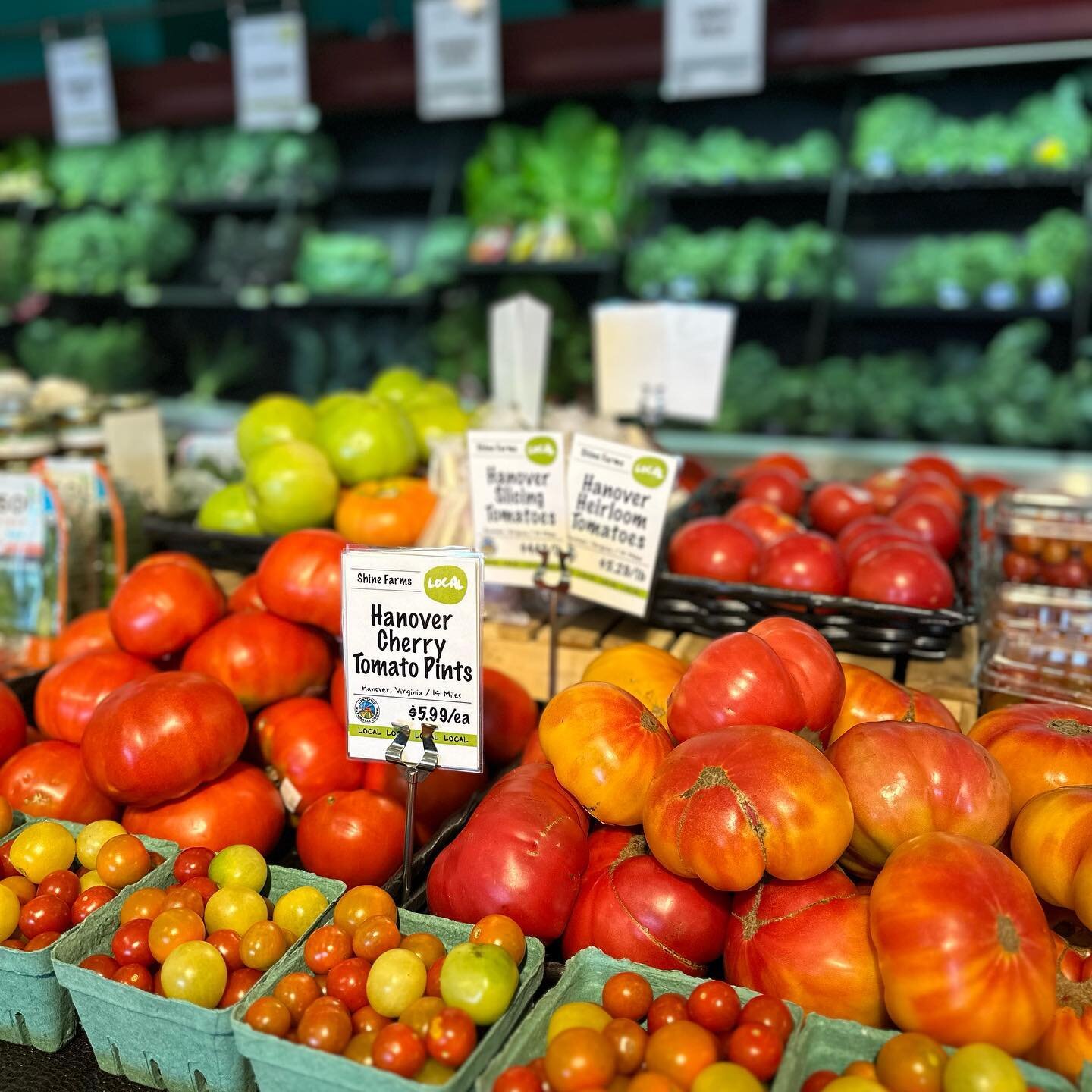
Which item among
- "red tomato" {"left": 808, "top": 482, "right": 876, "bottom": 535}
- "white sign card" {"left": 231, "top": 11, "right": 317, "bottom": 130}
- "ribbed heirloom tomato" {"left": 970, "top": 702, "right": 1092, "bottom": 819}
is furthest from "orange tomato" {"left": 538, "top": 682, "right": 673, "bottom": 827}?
"white sign card" {"left": 231, "top": 11, "right": 317, "bottom": 130}

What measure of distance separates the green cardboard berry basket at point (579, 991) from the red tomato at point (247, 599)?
0.85m

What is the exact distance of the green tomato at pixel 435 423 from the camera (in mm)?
2307

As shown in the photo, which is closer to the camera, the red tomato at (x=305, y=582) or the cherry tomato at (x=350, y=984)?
the cherry tomato at (x=350, y=984)

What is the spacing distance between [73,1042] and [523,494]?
961 millimetres

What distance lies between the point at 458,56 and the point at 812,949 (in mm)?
3797

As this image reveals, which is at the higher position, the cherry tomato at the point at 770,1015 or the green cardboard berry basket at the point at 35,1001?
the cherry tomato at the point at 770,1015

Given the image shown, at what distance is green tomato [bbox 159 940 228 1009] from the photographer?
975 millimetres

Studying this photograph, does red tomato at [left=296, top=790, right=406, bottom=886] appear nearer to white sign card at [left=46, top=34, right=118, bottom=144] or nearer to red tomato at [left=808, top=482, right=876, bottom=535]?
red tomato at [left=808, top=482, right=876, bottom=535]

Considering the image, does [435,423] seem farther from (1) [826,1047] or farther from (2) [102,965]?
(1) [826,1047]

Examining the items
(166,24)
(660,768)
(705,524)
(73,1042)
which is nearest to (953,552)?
(705,524)

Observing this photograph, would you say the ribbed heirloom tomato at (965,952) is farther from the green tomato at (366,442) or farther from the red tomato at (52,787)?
the green tomato at (366,442)

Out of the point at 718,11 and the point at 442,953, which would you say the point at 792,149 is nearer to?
the point at 718,11

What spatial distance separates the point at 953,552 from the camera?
6.61 feet

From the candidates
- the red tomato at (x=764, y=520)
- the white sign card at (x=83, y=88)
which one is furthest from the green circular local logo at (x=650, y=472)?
the white sign card at (x=83, y=88)
